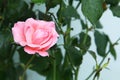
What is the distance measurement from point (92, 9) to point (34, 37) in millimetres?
126

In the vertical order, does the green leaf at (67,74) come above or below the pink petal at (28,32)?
below

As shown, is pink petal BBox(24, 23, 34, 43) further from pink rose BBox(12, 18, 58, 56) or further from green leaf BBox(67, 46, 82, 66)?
green leaf BBox(67, 46, 82, 66)

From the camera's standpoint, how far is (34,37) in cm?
54

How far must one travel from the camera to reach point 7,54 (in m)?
0.70

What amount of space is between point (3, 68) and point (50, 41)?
0.24 meters

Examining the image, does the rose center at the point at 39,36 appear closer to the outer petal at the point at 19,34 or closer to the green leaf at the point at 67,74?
the outer petal at the point at 19,34

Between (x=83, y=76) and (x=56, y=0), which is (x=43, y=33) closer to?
(x=56, y=0)

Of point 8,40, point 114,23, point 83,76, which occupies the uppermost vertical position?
point 8,40

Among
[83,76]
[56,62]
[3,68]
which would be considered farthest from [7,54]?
[83,76]

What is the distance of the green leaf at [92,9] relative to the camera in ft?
1.59

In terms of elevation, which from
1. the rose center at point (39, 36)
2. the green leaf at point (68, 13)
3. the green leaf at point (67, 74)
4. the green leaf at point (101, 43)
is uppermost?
the rose center at point (39, 36)

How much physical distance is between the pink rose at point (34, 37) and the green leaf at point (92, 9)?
0.09 meters

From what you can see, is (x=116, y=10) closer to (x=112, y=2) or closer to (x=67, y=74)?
(x=112, y=2)

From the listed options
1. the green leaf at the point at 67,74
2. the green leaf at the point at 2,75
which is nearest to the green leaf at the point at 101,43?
the green leaf at the point at 67,74
